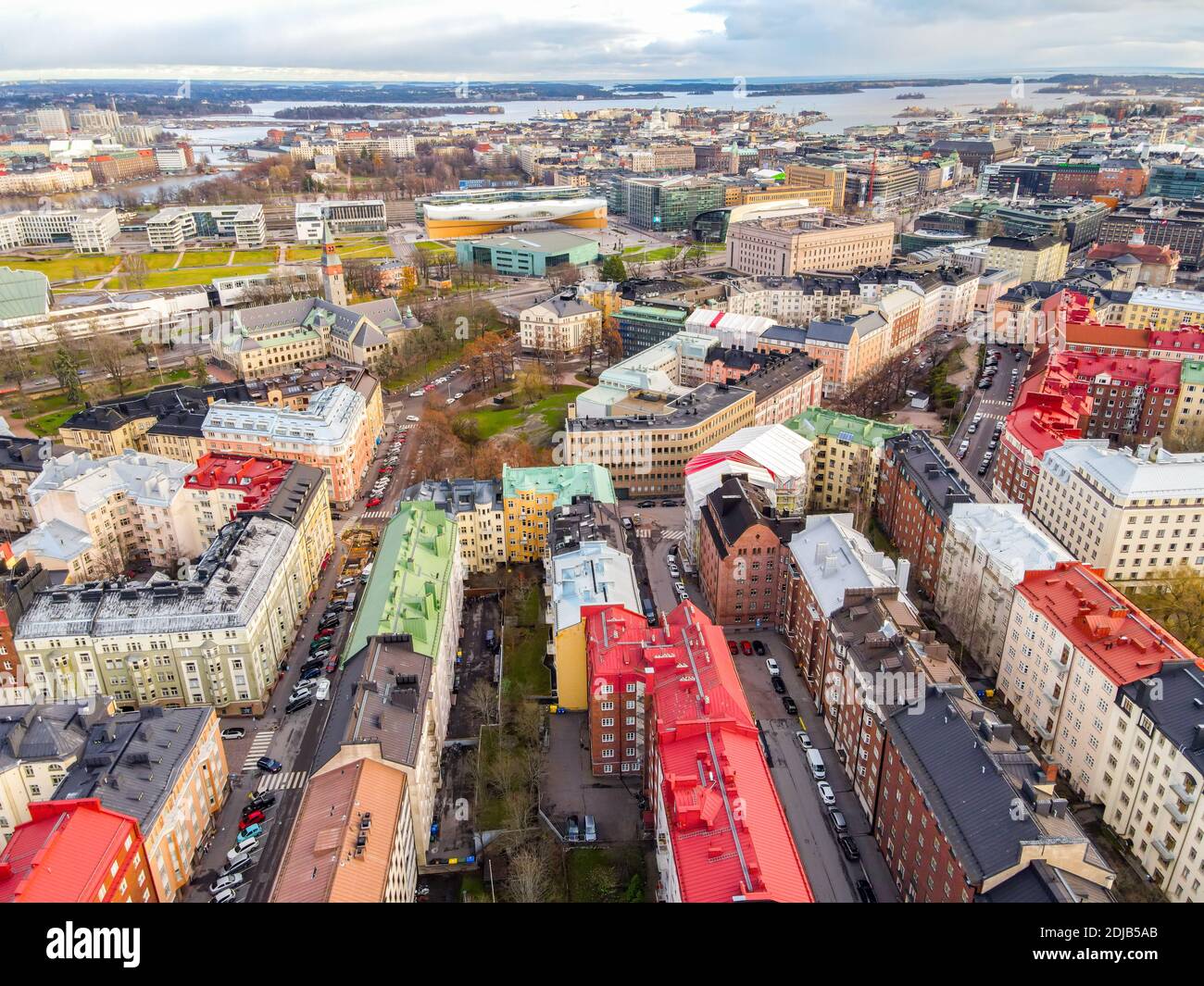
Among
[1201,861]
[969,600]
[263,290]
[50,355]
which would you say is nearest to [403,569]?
[969,600]

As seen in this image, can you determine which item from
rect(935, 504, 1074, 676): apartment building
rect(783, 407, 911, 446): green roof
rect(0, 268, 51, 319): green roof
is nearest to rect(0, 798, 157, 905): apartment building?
rect(935, 504, 1074, 676): apartment building

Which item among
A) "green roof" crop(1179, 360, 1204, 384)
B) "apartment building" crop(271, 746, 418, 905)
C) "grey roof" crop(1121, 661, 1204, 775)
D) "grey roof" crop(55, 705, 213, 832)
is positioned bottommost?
"grey roof" crop(55, 705, 213, 832)

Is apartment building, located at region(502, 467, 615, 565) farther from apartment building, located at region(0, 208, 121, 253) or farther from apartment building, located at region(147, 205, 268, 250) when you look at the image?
apartment building, located at region(0, 208, 121, 253)

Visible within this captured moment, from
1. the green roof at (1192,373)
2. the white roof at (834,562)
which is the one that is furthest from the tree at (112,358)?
the green roof at (1192,373)

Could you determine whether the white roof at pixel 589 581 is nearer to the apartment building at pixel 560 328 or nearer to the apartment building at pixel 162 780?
the apartment building at pixel 162 780

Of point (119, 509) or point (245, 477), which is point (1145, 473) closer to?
point (245, 477)

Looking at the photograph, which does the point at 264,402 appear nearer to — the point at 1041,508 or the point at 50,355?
the point at 50,355
